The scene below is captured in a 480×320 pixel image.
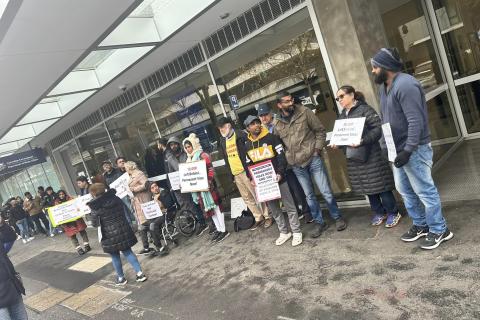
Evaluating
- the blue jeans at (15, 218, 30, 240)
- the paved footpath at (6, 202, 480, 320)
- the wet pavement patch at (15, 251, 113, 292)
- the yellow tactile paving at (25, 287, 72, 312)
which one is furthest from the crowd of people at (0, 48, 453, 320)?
the blue jeans at (15, 218, 30, 240)

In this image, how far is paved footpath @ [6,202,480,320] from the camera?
3.07m

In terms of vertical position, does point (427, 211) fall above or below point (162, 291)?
above

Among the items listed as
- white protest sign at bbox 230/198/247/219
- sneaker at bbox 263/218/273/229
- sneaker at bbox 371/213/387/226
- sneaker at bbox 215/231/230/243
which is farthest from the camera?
white protest sign at bbox 230/198/247/219

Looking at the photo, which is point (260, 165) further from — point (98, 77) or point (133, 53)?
point (98, 77)

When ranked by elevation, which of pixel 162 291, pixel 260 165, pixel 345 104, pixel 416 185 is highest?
pixel 345 104

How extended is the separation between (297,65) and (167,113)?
3755 millimetres

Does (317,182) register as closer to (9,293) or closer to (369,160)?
(369,160)

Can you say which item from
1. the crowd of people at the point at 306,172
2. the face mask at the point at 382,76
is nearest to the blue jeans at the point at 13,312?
the crowd of people at the point at 306,172

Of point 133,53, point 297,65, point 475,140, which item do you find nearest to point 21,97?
point 133,53

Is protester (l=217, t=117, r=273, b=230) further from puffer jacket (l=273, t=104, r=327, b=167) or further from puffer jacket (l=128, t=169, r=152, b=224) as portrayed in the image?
puffer jacket (l=128, t=169, r=152, b=224)

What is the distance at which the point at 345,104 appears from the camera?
14.0 feet

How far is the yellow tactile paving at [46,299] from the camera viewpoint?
6129 millimetres

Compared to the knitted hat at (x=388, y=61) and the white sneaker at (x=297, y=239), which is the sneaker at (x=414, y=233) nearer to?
the white sneaker at (x=297, y=239)

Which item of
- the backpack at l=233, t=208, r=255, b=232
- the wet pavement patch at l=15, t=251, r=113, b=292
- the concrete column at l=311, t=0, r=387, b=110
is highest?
the concrete column at l=311, t=0, r=387, b=110
